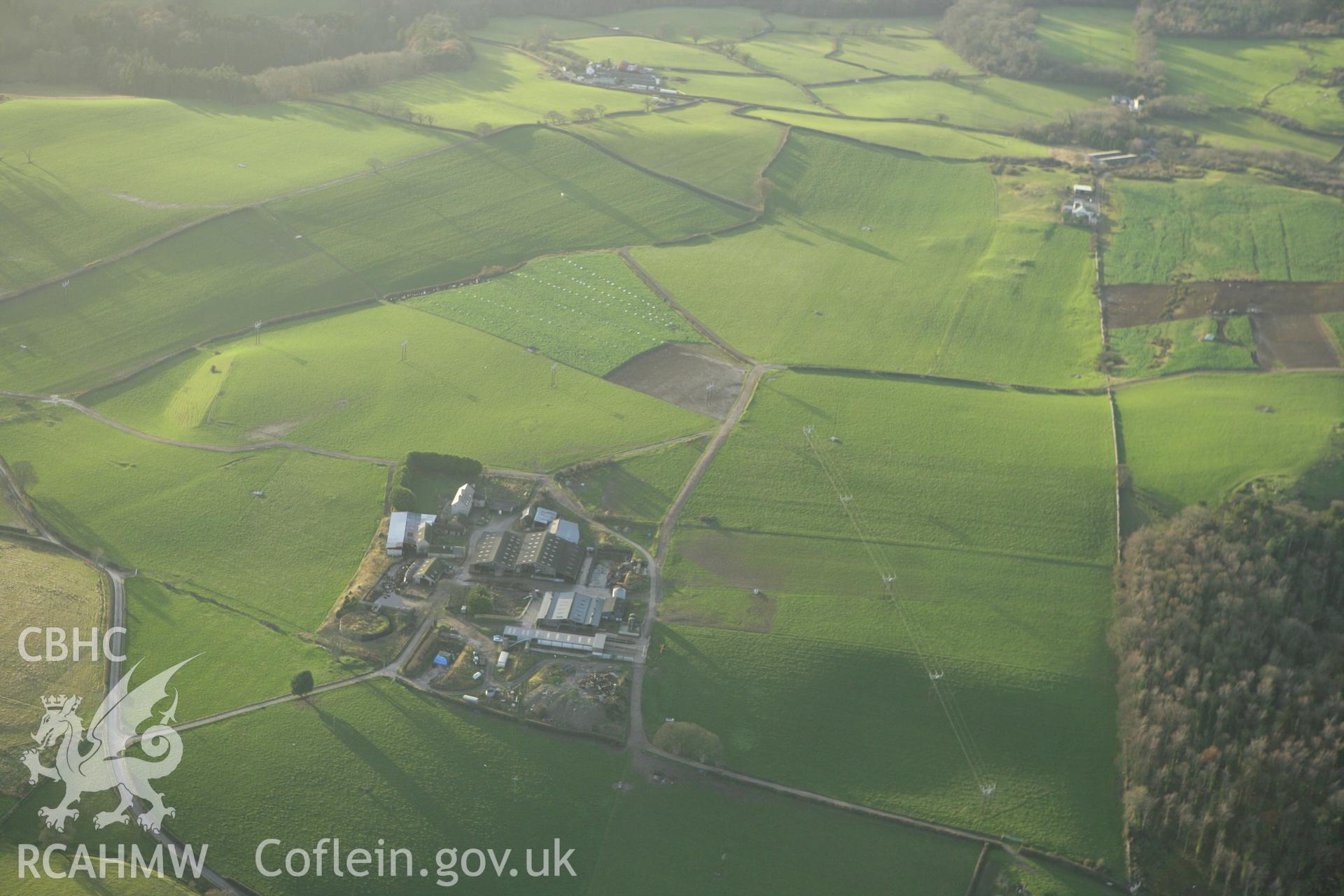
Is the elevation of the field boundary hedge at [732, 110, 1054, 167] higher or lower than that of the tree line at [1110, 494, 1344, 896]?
higher

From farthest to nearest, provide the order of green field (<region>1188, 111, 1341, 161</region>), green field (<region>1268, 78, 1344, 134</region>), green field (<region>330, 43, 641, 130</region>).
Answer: green field (<region>1268, 78, 1344, 134</region>) → green field (<region>330, 43, 641, 130</region>) → green field (<region>1188, 111, 1341, 161</region>)

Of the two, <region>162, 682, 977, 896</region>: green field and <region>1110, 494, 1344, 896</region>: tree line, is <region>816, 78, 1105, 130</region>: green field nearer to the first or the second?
<region>1110, 494, 1344, 896</region>: tree line

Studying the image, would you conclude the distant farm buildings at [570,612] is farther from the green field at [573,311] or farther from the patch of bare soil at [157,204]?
the patch of bare soil at [157,204]

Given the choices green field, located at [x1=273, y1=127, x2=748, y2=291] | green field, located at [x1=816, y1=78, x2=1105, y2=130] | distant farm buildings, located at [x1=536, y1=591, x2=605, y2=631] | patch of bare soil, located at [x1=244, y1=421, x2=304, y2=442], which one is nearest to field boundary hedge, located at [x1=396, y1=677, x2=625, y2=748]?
distant farm buildings, located at [x1=536, y1=591, x2=605, y2=631]

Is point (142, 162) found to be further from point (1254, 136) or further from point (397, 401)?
point (1254, 136)

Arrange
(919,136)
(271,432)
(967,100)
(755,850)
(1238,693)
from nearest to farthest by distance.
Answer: (755,850)
(1238,693)
(271,432)
(919,136)
(967,100)

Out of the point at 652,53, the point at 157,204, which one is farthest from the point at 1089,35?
the point at 157,204
